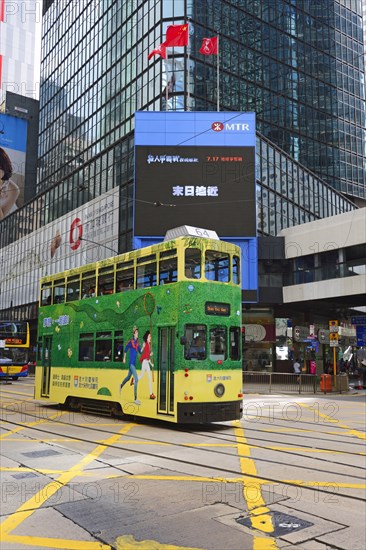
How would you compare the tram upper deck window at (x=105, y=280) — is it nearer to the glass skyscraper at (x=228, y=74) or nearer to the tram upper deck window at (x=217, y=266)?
the tram upper deck window at (x=217, y=266)

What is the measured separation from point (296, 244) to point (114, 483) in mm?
31435

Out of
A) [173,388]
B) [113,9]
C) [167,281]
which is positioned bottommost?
[173,388]

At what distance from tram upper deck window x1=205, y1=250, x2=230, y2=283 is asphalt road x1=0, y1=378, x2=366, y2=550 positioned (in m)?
3.76

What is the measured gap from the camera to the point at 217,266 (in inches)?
513

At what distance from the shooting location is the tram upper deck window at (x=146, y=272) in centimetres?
1322

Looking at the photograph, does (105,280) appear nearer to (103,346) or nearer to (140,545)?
(103,346)

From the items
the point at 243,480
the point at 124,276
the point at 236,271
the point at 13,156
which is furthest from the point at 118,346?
the point at 13,156

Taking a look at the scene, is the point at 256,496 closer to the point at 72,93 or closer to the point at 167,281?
the point at 167,281

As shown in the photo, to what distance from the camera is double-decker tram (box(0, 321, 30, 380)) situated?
3597 cm

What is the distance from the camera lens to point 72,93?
229 feet

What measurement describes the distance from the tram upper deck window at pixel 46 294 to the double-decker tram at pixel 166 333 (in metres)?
2.65

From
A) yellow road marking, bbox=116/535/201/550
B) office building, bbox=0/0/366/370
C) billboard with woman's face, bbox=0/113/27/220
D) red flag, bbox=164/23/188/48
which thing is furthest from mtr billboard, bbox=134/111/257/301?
billboard with woman's face, bbox=0/113/27/220

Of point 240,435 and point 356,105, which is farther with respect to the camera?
point 356,105

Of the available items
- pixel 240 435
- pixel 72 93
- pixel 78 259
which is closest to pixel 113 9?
pixel 72 93
